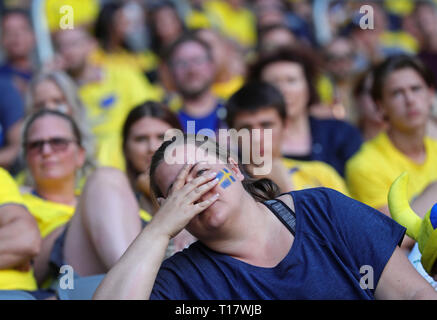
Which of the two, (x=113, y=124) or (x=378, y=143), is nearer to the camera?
(x=378, y=143)

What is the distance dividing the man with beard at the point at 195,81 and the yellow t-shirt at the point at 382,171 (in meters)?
1.20

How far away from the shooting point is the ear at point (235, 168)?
6.33ft

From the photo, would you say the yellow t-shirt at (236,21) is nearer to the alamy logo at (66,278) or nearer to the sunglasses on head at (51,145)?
the sunglasses on head at (51,145)

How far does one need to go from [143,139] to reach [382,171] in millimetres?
1221

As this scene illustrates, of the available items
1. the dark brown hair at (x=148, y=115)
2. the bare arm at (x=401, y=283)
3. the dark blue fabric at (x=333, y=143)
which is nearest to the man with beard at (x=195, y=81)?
the dark blue fabric at (x=333, y=143)

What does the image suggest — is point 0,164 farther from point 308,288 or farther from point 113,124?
point 308,288

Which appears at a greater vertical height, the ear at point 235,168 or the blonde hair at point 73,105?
the blonde hair at point 73,105

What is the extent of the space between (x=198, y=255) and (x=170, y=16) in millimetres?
4446

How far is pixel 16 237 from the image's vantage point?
2.42 meters

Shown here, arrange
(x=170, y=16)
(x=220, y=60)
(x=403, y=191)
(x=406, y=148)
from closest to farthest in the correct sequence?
1. (x=403, y=191)
2. (x=406, y=148)
3. (x=220, y=60)
4. (x=170, y=16)

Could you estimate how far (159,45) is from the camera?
6.05 m

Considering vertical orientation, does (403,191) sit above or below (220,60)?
below

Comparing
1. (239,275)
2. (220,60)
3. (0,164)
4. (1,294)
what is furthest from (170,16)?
(239,275)

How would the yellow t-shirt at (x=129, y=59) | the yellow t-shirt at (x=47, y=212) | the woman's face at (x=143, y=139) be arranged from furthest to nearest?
the yellow t-shirt at (x=129, y=59) < the woman's face at (x=143, y=139) < the yellow t-shirt at (x=47, y=212)
